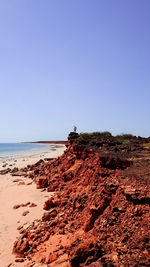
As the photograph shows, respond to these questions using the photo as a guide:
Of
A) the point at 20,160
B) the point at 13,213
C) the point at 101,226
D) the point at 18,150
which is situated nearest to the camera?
the point at 101,226

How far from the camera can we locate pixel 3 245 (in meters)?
6.18

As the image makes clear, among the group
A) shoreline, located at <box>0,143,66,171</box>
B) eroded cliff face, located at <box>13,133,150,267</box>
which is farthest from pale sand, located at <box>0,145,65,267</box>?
shoreline, located at <box>0,143,66,171</box>

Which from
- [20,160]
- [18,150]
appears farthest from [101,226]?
[18,150]

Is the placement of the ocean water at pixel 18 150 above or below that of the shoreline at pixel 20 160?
below

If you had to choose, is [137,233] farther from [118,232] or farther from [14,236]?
[14,236]

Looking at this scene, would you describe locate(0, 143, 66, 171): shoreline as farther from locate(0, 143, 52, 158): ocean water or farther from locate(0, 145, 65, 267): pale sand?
locate(0, 145, 65, 267): pale sand

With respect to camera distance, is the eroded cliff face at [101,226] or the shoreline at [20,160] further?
the shoreline at [20,160]

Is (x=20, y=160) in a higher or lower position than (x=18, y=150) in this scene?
higher

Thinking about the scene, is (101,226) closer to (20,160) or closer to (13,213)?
(13,213)

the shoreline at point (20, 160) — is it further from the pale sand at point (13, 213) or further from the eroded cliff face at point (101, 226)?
the eroded cliff face at point (101, 226)

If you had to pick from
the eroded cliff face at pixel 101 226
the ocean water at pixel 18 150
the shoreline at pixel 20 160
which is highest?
the eroded cliff face at pixel 101 226

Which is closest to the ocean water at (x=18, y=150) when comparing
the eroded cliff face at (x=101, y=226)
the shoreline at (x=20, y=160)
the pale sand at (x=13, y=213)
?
the shoreline at (x=20, y=160)

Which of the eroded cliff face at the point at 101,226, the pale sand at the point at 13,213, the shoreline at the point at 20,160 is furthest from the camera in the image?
the shoreline at the point at 20,160

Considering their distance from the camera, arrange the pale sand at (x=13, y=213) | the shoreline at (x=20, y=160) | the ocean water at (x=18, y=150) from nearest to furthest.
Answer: the pale sand at (x=13, y=213)
the shoreline at (x=20, y=160)
the ocean water at (x=18, y=150)
